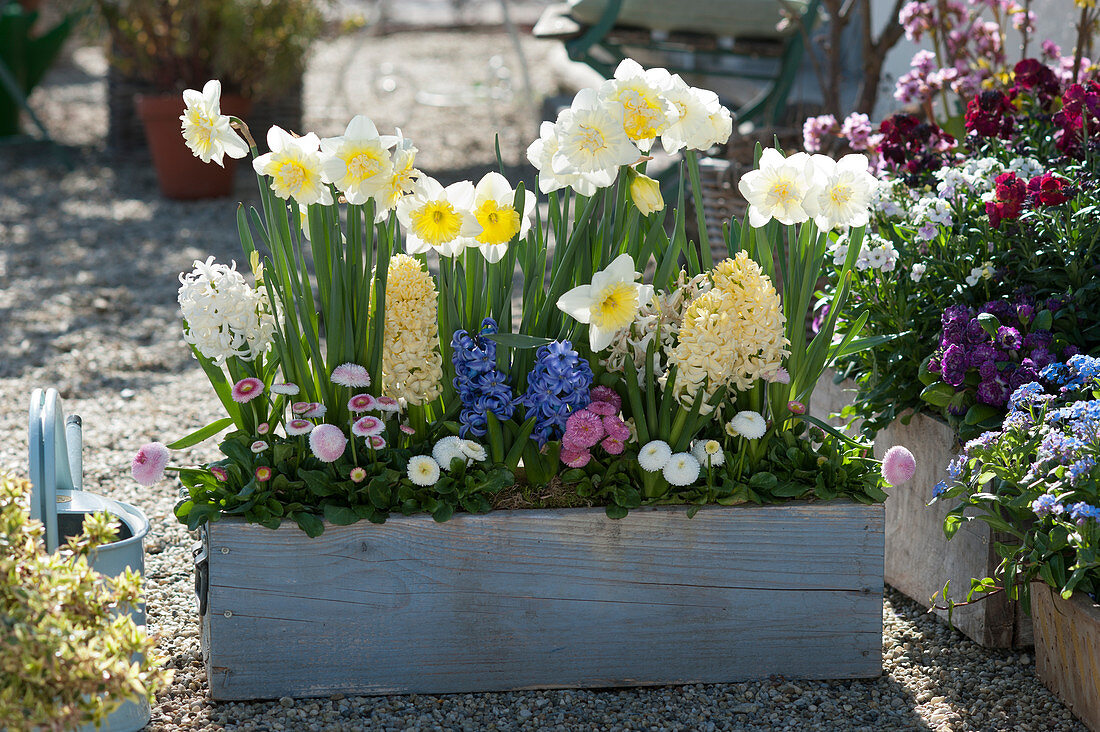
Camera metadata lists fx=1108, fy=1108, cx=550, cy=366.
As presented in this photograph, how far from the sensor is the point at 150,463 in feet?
5.48

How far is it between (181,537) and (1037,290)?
1.77 meters

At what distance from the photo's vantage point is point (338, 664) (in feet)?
5.75

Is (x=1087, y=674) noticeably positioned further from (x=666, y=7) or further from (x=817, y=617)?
(x=666, y=7)

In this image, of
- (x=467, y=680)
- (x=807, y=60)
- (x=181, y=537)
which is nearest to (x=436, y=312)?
(x=467, y=680)

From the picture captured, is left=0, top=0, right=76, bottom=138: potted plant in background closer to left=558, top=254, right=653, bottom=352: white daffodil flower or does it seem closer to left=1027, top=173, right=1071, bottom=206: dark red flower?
left=558, top=254, right=653, bottom=352: white daffodil flower

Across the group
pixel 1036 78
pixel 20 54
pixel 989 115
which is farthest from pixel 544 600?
pixel 20 54

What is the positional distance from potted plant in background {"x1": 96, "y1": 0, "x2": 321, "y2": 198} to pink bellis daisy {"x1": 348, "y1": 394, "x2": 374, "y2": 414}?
4328mm

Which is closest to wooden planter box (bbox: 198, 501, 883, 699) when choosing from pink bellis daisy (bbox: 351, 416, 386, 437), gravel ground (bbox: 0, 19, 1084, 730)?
gravel ground (bbox: 0, 19, 1084, 730)

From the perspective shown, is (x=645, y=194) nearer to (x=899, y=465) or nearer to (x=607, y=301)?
(x=607, y=301)

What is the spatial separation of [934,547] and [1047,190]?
0.65 metres

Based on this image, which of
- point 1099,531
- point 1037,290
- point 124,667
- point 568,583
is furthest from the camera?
point 1037,290

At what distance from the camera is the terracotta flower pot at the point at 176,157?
18.3 feet

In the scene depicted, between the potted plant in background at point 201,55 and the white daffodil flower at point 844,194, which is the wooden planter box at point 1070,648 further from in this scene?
the potted plant in background at point 201,55

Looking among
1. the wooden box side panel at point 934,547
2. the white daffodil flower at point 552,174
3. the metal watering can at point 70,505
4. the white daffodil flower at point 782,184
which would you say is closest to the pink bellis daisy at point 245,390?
the metal watering can at point 70,505
